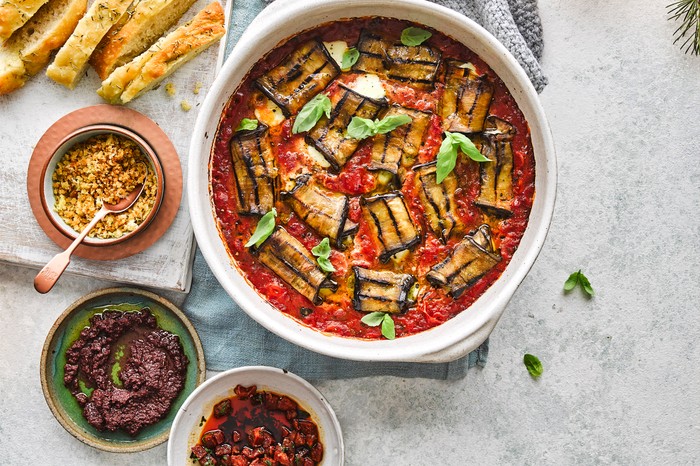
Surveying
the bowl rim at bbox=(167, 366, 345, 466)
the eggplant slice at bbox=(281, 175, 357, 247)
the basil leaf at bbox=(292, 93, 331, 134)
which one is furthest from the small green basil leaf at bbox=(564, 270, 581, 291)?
the basil leaf at bbox=(292, 93, 331, 134)

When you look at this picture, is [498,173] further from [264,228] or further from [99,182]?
[99,182]

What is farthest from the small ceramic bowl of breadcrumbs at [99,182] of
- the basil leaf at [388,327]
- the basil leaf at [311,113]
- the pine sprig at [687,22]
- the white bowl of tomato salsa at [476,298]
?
the pine sprig at [687,22]

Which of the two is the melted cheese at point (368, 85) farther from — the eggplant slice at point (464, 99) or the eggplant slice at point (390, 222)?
the eggplant slice at point (390, 222)

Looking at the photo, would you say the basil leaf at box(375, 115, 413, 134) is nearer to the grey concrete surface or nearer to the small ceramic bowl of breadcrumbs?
the grey concrete surface

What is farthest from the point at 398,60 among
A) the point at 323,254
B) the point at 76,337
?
the point at 76,337

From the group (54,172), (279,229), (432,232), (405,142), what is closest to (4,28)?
(54,172)

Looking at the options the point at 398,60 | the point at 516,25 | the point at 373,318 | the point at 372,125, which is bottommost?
the point at 373,318
